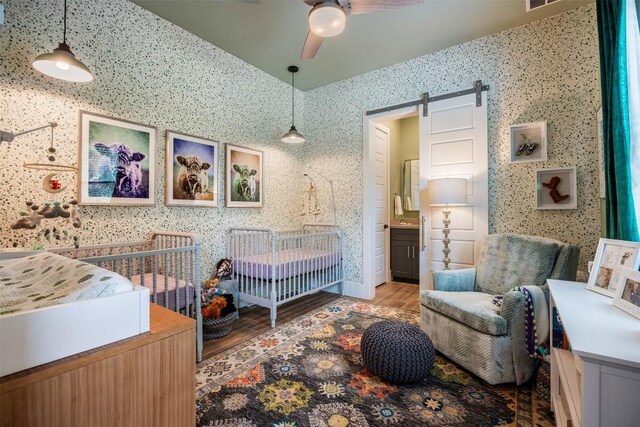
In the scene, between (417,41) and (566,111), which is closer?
(566,111)

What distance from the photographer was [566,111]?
2.42 meters

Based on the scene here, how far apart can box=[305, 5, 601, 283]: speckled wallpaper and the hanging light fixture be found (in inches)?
114

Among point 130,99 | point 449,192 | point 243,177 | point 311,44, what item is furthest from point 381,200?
point 130,99

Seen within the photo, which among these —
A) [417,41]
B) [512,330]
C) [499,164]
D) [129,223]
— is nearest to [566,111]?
[499,164]

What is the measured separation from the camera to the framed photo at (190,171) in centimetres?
260

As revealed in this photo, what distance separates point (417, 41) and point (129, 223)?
10.8 ft

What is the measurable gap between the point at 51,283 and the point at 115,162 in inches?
65.2

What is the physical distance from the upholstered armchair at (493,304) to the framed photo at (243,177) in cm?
222

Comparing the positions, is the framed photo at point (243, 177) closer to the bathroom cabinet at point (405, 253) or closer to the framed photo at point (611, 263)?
the bathroom cabinet at point (405, 253)

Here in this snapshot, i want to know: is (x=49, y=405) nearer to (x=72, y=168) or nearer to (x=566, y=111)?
(x=72, y=168)

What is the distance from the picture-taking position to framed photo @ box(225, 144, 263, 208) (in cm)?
313

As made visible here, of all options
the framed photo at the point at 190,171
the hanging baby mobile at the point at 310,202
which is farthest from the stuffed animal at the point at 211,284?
the hanging baby mobile at the point at 310,202

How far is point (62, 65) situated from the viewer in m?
1.65

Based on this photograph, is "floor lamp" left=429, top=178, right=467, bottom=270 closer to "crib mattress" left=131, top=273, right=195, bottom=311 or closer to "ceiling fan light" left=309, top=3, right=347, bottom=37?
"ceiling fan light" left=309, top=3, right=347, bottom=37
